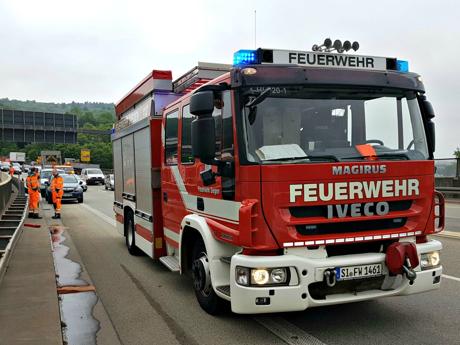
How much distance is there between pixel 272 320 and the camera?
491 cm

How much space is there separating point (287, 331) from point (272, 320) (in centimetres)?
36

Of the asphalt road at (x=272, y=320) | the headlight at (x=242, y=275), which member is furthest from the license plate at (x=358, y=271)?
the headlight at (x=242, y=275)

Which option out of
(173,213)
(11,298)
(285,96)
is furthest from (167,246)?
(285,96)

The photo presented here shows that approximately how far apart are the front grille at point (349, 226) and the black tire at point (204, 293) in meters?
1.33

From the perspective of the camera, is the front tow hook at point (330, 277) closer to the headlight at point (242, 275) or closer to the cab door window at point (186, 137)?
the headlight at point (242, 275)

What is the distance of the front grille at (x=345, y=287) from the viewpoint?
4.23 metres

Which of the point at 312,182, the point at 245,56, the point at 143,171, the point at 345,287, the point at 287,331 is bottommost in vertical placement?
the point at 287,331

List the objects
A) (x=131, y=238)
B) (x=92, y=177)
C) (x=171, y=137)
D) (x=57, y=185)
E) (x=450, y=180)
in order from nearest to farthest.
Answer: (x=171, y=137) → (x=131, y=238) → (x=57, y=185) → (x=450, y=180) → (x=92, y=177)

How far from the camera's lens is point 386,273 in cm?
439

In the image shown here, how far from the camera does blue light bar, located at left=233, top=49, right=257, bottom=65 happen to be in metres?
4.38

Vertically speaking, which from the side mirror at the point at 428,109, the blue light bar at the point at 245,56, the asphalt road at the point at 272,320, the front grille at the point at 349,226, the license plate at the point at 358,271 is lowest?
the asphalt road at the point at 272,320

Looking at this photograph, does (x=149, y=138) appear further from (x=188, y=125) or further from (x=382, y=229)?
(x=382, y=229)

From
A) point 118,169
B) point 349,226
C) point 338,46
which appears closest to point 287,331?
point 349,226

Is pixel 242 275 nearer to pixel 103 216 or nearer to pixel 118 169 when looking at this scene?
pixel 118 169
